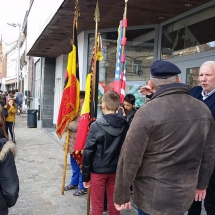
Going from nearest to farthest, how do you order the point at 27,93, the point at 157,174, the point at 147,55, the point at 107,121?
the point at 157,174, the point at 107,121, the point at 147,55, the point at 27,93

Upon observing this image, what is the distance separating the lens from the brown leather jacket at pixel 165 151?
6.12ft

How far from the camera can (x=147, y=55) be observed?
6.77 meters

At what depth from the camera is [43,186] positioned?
4.89 m

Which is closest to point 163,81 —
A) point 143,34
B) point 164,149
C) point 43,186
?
point 164,149

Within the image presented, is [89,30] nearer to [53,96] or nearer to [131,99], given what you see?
[131,99]

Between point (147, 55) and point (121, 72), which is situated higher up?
point (147, 55)

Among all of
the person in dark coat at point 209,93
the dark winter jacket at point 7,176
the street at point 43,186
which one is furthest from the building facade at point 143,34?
the dark winter jacket at point 7,176

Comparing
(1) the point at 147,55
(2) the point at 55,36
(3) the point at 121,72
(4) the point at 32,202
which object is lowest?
(4) the point at 32,202

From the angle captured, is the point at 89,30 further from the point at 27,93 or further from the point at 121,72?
the point at 27,93

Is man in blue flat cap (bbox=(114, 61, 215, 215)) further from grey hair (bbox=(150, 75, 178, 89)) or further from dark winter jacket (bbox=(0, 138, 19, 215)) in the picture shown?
dark winter jacket (bbox=(0, 138, 19, 215))

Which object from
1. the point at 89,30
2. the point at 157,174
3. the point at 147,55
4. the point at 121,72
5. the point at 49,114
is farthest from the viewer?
the point at 49,114

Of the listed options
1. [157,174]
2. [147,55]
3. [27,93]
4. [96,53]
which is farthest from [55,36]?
[27,93]

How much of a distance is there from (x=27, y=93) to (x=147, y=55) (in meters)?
15.7

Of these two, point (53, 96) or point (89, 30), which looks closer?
point (89, 30)
